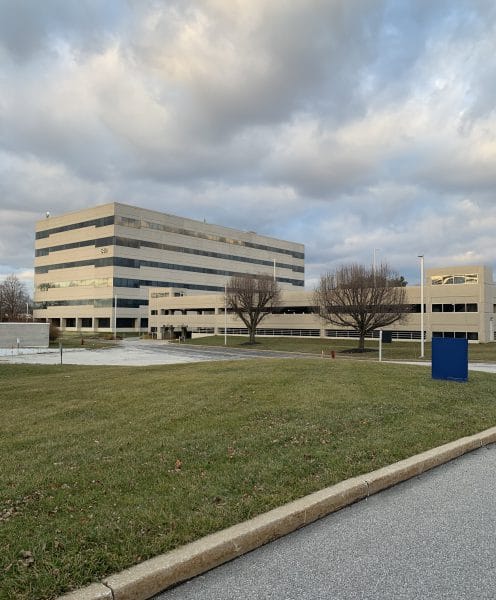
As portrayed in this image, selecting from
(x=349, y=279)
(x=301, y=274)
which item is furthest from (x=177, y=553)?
(x=301, y=274)

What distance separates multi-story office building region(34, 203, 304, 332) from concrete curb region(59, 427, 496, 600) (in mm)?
84875

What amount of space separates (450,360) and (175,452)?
30.9ft

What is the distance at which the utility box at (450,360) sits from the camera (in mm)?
12953

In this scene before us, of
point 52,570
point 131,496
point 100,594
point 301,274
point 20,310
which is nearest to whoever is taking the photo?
point 100,594

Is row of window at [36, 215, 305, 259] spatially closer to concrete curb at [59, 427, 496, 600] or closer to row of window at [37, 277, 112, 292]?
row of window at [37, 277, 112, 292]

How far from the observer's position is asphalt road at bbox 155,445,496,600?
348cm

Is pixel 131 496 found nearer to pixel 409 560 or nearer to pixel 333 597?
pixel 333 597

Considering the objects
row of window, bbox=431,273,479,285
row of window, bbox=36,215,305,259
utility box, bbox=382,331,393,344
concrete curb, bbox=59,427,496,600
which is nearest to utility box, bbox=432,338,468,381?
concrete curb, bbox=59,427,496,600

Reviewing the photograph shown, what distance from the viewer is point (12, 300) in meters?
99.1

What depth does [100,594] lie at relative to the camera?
3.27 m

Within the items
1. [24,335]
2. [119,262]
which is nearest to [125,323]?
[119,262]

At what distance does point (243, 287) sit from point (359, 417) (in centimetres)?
5107

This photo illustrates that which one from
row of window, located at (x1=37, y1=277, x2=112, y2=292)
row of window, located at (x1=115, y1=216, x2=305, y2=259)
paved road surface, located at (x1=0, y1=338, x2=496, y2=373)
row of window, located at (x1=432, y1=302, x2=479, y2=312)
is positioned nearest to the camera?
paved road surface, located at (x1=0, y1=338, x2=496, y2=373)

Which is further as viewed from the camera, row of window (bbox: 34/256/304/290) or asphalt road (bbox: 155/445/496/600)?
row of window (bbox: 34/256/304/290)
